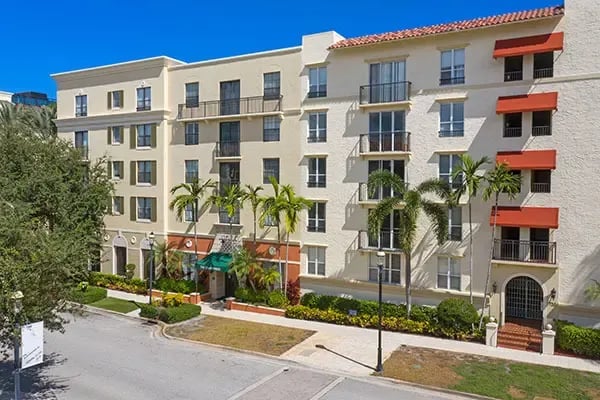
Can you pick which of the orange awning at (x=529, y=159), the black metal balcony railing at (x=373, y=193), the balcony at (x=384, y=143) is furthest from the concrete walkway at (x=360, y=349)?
the balcony at (x=384, y=143)

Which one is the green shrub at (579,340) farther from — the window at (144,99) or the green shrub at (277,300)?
the window at (144,99)

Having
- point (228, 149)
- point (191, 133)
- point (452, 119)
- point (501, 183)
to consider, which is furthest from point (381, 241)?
point (191, 133)

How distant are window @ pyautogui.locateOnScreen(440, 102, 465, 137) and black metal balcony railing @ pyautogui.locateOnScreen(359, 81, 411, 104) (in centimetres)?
216

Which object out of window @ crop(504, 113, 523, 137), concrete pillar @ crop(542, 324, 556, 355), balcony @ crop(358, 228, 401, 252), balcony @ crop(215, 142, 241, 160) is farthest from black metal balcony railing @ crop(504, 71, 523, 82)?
balcony @ crop(215, 142, 241, 160)

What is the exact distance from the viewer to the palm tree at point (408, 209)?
25750 millimetres

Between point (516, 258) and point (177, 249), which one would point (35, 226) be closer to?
point (177, 249)

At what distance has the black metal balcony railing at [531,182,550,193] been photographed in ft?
81.5

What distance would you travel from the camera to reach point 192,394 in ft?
60.7

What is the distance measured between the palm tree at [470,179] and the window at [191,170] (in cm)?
1777

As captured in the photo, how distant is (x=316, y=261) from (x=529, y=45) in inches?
647

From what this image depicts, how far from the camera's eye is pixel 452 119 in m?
26.8

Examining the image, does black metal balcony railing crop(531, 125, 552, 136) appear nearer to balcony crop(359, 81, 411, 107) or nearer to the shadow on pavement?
balcony crop(359, 81, 411, 107)

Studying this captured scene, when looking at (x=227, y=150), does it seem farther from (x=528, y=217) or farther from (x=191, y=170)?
(x=528, y=217)

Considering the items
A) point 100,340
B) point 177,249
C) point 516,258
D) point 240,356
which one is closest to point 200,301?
point 177,249
